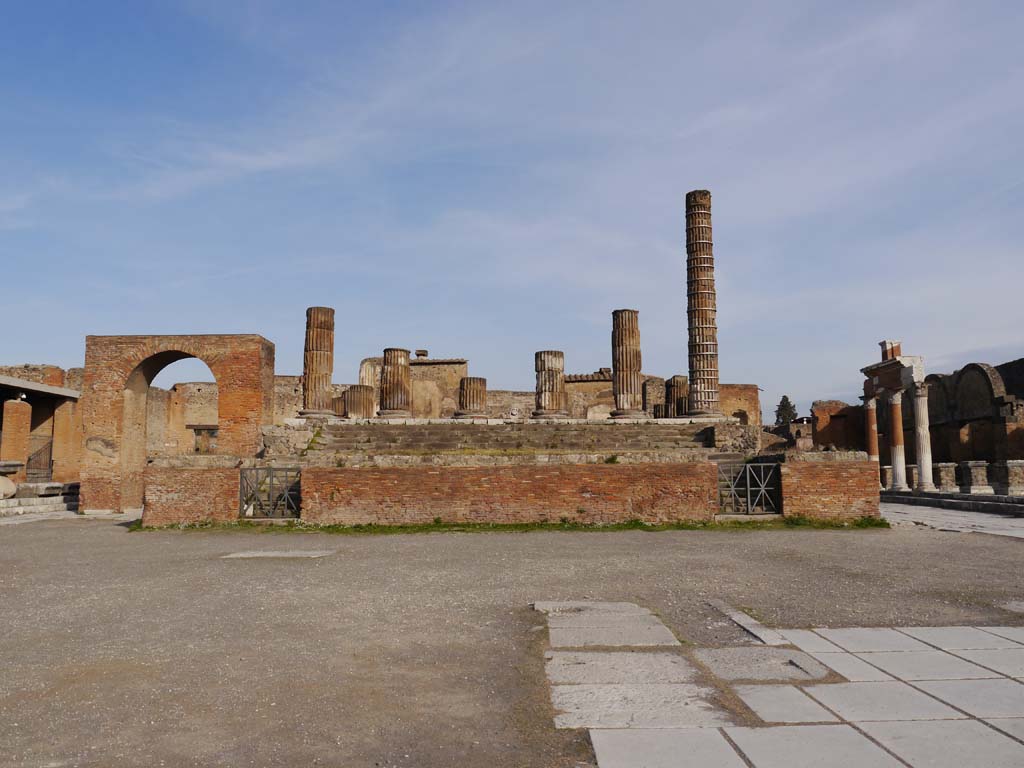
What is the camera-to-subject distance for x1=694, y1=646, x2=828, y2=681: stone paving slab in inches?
137

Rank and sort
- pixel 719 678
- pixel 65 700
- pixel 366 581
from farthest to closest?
pixel 366 581 → pixel 719 678 → pixel 65 700

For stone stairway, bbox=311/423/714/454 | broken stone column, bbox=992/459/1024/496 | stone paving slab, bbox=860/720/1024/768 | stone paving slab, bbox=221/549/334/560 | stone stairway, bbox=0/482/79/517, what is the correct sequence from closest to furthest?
stone paving slab, bbox=860/720/1024/768 → stone paving slab, bbox=221/549/334/560 → stone stairway, bbox=311/423/714/454 → stone stairway, bbox=0/482/79/517 → broken stone column, bbox=992/459/1024/496

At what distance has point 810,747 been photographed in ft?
8.42

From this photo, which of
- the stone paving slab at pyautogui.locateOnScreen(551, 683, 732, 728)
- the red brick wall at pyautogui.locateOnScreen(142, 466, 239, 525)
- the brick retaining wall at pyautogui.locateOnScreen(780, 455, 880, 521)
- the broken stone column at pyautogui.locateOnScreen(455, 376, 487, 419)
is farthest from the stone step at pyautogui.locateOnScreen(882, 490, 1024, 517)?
the red brick wall at pyautogui.locateOnScreen(142, 466, 239, 525)

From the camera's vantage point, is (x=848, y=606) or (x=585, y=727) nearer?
(x=585, y=727)

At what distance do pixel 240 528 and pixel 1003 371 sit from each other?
30.7 meters

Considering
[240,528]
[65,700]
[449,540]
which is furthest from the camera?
[240,528]

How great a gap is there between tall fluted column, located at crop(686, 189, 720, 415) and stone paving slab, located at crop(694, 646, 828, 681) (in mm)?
16044

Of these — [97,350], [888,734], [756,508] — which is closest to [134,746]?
[888,734]

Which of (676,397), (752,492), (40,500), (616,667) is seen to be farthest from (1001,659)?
(40,500)

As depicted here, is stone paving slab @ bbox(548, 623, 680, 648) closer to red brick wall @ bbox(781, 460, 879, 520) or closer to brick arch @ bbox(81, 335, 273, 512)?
red brick wall @ bbox(781, 460, 879, 520)

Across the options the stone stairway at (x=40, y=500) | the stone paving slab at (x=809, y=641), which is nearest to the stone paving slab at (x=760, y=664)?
the stone paving slab at (x=809, y=641)

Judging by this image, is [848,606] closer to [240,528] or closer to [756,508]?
[756,508]

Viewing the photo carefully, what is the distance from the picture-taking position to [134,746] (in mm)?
2697
